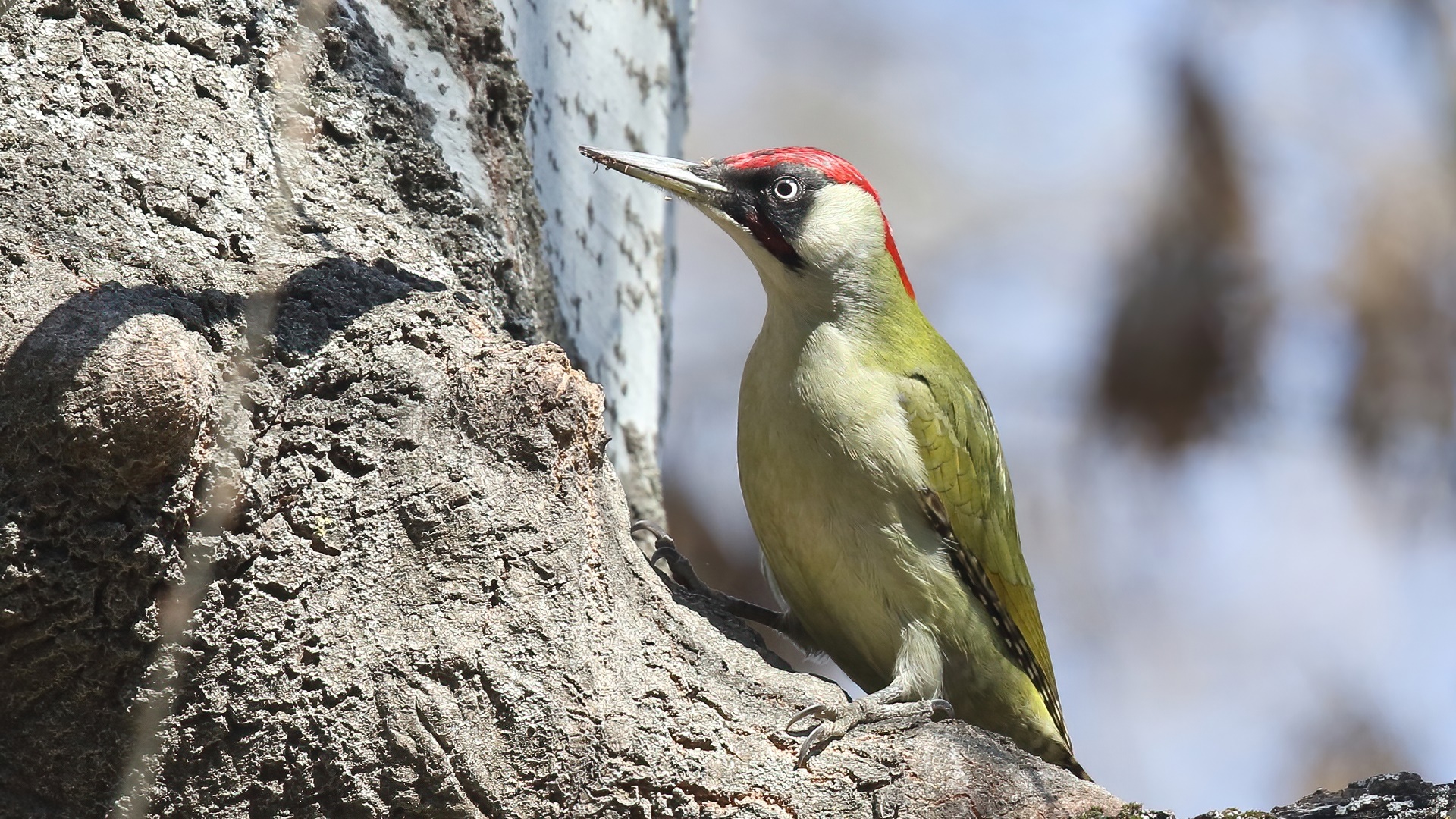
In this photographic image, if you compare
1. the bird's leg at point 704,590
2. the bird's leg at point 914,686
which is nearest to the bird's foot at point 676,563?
the bird's leg at point 704,590

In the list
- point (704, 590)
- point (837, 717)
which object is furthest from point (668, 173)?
point (837, 717)

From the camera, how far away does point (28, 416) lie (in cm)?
182

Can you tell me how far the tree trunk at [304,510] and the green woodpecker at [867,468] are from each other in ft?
2.00

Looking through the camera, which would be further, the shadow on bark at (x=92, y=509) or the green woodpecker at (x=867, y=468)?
the green woodpecker at (x=867, y=468)

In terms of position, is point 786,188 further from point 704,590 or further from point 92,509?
point 92,509

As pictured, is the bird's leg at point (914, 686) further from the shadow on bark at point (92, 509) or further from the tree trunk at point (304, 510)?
the shadow on bark at point (92, 509)

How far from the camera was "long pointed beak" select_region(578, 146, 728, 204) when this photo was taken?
126 inches

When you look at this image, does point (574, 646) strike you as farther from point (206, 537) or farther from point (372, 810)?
point (206, 537)

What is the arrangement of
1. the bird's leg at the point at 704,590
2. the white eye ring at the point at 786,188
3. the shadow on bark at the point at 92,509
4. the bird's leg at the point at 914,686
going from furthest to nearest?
the white eye ring at the point at 786,188, the bird's leg at the point at 704,590, the bird's leg at the point at 914,686, the shadow on bark at the point at 92,509

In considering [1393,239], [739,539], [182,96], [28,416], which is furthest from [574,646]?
[1393,239]

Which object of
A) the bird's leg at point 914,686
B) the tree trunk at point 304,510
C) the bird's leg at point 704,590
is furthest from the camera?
the bird's leg at point 704,590

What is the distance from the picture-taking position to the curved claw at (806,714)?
2.32m

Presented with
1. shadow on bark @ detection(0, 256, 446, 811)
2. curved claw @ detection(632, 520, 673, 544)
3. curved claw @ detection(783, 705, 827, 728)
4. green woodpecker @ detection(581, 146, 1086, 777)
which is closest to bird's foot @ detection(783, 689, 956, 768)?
curved claw @ detection(783, 705, 827, 728)

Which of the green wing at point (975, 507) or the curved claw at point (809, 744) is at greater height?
the green wing at point (975, 507)
